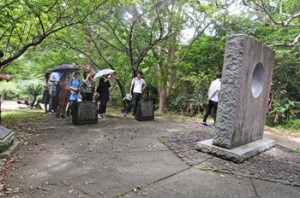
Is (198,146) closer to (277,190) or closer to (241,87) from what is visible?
(241,87)

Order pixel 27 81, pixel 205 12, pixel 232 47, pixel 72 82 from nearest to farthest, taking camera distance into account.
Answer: pixel 232 47, pixel 72 82, pixel 205 12, pixel 27 81

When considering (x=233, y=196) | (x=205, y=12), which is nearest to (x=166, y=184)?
(x=233, y=196)

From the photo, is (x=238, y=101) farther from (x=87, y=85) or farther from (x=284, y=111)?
(x=284, y=111)

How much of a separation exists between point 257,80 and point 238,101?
1086 millimetres

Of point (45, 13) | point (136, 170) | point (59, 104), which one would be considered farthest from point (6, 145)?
point (45, 13)

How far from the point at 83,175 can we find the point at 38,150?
1.44 metres

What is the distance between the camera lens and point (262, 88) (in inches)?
203

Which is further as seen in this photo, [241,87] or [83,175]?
[241,87]

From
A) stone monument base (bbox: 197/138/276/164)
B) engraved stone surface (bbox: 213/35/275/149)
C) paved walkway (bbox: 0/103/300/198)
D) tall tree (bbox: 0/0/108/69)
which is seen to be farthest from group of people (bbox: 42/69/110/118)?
engraved stone surface (bbox: 213/35/275/149)

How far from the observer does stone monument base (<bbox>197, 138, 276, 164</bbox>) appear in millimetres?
4152

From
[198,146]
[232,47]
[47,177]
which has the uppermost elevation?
[232,47]

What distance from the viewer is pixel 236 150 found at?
14.2 feet

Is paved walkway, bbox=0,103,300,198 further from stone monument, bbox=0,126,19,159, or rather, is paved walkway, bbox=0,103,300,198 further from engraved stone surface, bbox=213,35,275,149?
engraved stone surface, bbox=213,35,275,149

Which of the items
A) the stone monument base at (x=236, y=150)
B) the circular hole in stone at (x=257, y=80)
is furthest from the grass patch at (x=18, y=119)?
the circular hole in stone at (x=257, y=80)
